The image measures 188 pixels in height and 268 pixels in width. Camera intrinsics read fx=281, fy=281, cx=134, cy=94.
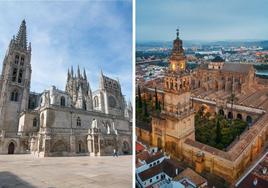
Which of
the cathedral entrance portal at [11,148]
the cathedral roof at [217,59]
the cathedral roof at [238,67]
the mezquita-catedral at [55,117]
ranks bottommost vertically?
the cathedral entrance portal at [11,148]

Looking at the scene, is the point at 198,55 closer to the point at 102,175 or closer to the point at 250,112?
the point at 250,112

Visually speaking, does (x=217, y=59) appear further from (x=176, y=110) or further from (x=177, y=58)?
(x=176, y=110)

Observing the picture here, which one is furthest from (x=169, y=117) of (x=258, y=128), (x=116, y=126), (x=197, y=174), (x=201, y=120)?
(x=116, y=126)

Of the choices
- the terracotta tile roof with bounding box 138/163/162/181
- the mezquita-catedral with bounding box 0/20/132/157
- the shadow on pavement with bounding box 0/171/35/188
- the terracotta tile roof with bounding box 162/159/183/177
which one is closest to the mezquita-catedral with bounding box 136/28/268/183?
the terracotta tile roof with bounding box 162/159/183/177

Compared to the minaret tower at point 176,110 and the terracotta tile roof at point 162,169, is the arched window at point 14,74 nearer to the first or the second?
the minaret tower at point 176,110

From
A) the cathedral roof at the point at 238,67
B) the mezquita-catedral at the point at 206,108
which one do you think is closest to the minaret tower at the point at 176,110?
A: the mezquita-catedral at the point at 206,108

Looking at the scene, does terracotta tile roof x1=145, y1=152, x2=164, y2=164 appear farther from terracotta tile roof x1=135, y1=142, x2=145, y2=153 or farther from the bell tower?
the bell tower

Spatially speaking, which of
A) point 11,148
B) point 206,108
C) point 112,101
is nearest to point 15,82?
point 11,148
